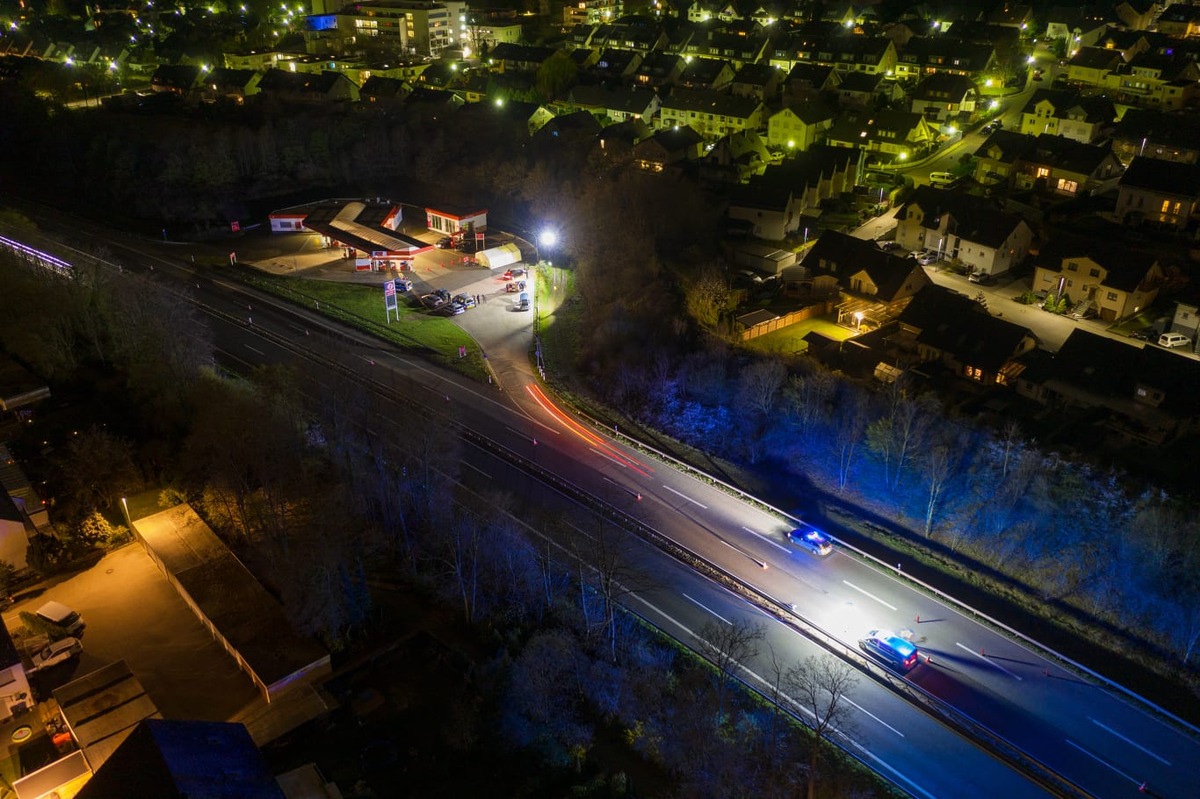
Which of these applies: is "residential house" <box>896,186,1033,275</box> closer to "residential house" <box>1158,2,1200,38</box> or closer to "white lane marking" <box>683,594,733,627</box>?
"white lane marking" <box>683,594,733,627</box>

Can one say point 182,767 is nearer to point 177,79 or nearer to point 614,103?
point 614,103

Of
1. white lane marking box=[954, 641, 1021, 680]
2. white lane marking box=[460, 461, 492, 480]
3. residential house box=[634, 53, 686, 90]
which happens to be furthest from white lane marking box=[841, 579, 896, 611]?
residential house box=[634, 53, 686, 90]

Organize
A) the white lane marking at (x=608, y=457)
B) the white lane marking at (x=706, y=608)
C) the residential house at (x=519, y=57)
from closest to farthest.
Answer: the white lane marking at (x=706, y=608) < the white lane marking at (x=608, y=457) < the residential house at (x=519, y=57)

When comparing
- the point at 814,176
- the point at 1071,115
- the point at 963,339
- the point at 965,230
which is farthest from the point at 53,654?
the point at 1071,115

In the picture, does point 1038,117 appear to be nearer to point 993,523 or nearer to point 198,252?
point 993,523

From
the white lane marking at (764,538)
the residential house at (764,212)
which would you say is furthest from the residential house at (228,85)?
the white lane marking at (764,538)

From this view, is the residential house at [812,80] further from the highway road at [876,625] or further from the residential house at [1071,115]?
the highway road at [876,625]

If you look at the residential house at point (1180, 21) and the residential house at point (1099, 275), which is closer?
the residential house at point (1099, 275)
